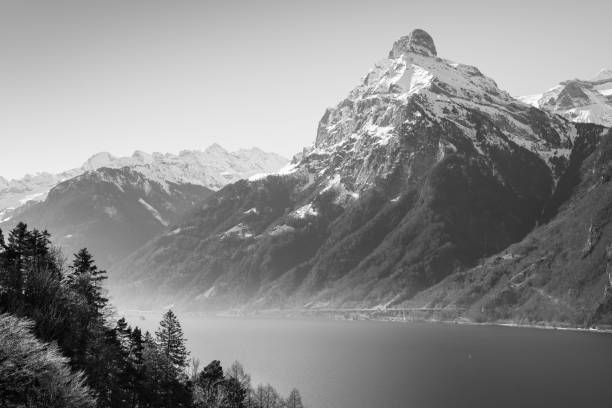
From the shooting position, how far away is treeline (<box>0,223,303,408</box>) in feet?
162

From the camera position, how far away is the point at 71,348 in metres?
69.0

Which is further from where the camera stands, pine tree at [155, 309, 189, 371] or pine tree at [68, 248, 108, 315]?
pine tree at [155, 309, 189, 371]

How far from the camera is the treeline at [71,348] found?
49.3m

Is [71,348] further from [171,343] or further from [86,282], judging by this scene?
[171,343]

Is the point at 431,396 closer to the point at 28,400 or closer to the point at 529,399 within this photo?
the point at 529,399

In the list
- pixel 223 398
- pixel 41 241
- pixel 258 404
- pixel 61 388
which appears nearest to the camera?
pixel 61 388

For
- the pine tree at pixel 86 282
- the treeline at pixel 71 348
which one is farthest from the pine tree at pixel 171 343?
the pine tree at pixel 86 282

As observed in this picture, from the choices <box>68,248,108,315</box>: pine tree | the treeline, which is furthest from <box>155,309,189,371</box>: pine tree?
<box>68,248,108,315</box>: pine tree

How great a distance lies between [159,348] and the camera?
92062 mm

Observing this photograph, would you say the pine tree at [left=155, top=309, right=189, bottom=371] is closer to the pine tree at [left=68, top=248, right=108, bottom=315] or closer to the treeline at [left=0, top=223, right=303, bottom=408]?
the treeline at [left=0, top=223, right=303, bottom=408]

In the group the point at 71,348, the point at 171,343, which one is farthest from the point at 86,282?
the point at 171,343

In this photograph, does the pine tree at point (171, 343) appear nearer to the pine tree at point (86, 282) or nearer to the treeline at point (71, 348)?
→ the treeline at point (71, 348)

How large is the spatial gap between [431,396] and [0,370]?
468ft

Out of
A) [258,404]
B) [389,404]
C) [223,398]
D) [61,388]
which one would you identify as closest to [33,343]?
[61,388]
